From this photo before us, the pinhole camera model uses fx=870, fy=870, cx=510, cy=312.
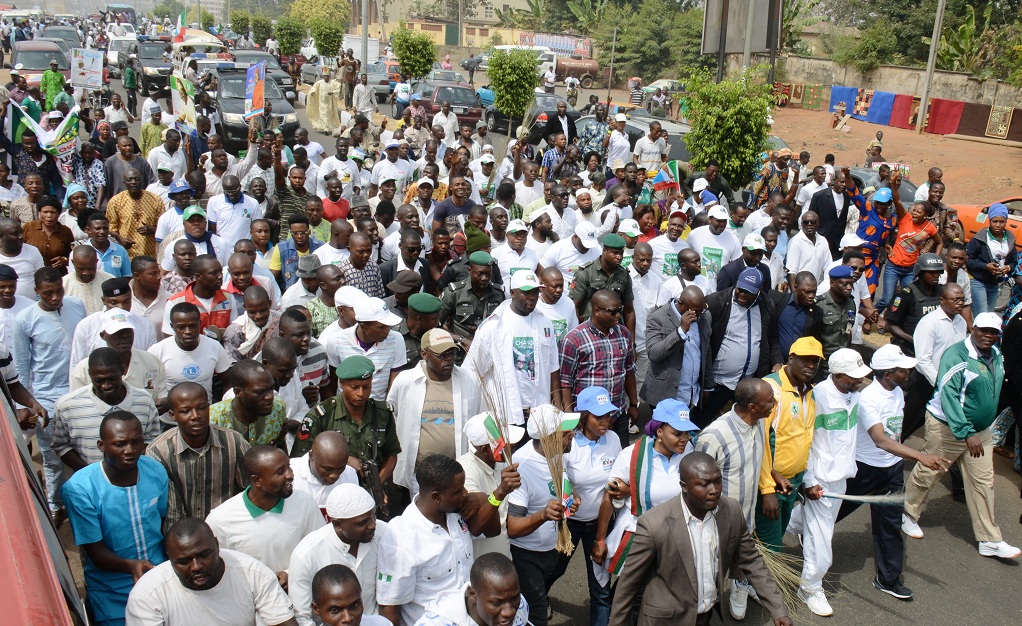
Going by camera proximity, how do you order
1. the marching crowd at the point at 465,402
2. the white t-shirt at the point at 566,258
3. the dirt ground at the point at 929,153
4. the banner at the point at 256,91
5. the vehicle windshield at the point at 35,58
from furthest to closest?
the vehicle windshield at the point at 35,58 < the dirt ground at the point at 929,153 < the banner at the point at 256,91 < the white t-shirt at the point at 566,258 < the marching crowd at the point at 465,402

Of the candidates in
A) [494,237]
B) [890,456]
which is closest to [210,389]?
[494,237]

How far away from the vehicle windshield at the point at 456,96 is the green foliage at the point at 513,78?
5907mm

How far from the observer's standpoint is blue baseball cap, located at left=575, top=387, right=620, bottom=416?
4824mm

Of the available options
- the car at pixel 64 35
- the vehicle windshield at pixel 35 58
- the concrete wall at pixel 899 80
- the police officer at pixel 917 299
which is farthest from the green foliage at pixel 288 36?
the police officer at pixel 917 299

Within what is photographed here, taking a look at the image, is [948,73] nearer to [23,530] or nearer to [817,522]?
[817,522]

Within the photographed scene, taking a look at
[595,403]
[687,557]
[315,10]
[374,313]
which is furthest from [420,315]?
[315,10]

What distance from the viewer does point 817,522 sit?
5727 millimetres

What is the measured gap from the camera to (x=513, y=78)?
1855cm

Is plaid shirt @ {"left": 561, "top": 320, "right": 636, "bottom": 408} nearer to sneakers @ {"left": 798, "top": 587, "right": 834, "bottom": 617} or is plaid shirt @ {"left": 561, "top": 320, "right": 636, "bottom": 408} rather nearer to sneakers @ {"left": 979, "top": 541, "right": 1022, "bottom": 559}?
sneakers @ {"left": 798, "top": 587, "right": 834, "bottom": 617}

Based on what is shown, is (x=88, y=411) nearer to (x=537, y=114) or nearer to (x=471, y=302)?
(x=471, y=302)

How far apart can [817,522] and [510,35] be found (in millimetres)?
68991

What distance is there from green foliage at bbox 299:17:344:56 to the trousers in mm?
33637

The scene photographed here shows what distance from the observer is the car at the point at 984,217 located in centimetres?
1418

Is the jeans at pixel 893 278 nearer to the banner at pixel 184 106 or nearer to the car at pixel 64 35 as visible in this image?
the banner at pixel 184 106
